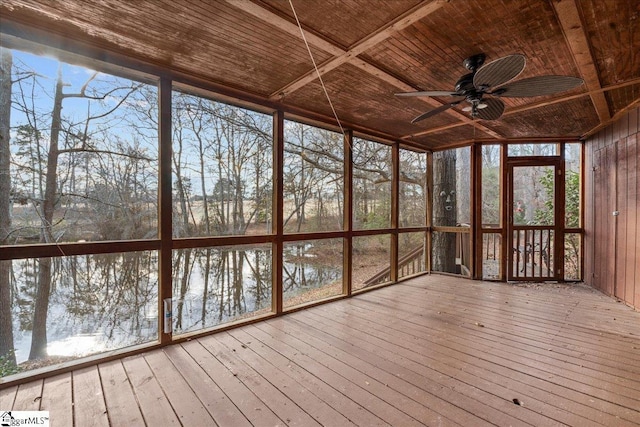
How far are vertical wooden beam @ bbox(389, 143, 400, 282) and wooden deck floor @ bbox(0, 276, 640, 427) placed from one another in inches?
67.4

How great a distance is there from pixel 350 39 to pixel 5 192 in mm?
3259

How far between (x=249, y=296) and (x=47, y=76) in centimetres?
337

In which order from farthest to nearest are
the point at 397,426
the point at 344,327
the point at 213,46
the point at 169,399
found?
the point at 344,327
the point at 213,46
the point at 169,399
the point at 397,426

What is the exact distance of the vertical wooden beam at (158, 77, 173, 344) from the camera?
2660 mm

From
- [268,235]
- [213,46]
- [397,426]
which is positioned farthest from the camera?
[268,235]

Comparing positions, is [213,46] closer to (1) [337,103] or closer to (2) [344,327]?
(1) [337,103]

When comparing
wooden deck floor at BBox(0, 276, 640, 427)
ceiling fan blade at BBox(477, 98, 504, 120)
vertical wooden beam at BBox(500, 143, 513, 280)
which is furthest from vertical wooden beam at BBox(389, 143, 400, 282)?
ceiling fan blade at BBox(477, 98, 504, 120)

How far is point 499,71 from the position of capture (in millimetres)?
2008

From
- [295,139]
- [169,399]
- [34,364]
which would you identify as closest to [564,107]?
[295,139]

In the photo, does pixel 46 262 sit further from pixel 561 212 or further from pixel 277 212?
pixel 561 212

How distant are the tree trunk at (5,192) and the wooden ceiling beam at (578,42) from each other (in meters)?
4.45

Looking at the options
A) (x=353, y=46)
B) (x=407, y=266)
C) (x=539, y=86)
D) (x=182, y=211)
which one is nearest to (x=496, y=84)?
(x=539, y=86)

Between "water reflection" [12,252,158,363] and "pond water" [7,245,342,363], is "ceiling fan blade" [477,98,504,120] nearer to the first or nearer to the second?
"pond water" [7,245,342,363]

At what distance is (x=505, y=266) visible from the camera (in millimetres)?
5234
